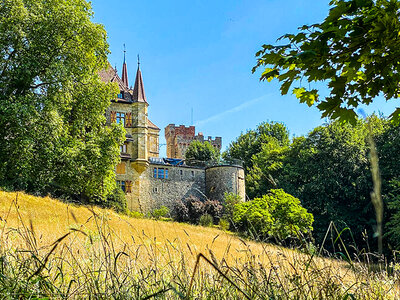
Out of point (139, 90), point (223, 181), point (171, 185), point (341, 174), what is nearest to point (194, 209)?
point (171, 185)

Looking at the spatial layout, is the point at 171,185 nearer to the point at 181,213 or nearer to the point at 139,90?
the point at 181,213

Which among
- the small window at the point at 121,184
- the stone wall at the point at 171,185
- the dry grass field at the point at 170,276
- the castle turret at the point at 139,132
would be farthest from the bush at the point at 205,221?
the dry grass field at the point at 170,276

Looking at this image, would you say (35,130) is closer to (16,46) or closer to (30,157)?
(30,157)

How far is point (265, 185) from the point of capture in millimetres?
39906

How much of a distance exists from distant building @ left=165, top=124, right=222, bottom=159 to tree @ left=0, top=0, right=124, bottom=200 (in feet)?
138

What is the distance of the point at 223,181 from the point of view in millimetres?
40875

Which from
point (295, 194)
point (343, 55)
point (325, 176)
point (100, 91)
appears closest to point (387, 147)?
point (325, 176)

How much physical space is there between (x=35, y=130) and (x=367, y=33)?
18.8m

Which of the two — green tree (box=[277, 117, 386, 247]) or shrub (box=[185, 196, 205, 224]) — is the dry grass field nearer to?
green tree (box=[277, 117, 386, 247])

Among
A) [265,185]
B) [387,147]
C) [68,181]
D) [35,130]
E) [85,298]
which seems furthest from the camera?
[265,185]

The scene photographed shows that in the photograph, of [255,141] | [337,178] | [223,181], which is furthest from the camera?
[255,141]

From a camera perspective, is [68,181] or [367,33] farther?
[68,181]

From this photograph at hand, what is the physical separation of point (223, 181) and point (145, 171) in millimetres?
8000

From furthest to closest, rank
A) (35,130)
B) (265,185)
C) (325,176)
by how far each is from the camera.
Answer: (265,185), (325,176), (35,130)
